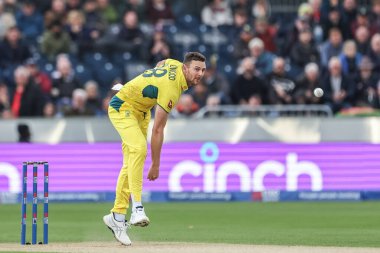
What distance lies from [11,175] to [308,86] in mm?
6591

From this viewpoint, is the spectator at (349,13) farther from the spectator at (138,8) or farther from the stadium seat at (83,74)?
the stadium seat at (83,74)

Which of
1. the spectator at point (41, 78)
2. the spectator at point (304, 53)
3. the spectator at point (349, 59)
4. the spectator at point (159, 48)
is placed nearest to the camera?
the spectator at point (41, 78)

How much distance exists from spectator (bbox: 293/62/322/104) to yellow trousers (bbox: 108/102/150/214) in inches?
407

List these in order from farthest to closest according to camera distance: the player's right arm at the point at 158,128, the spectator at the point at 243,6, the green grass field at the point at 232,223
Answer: the spectator at the point at 243,6
the green grass field at the point at 232,223
the player's right arm at the point at 158,128

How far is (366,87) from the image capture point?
24672 mm

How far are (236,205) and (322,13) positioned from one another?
25.6 feet

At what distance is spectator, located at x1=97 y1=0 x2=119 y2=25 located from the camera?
91.9 feet

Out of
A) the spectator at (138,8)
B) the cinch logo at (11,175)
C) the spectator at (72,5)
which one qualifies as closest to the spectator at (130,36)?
the spectator at (72,5)

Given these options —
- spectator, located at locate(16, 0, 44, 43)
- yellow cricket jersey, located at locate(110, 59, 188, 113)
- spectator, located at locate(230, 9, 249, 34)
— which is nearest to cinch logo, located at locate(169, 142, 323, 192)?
spectator, located at locate(230, 9, 249, 34)

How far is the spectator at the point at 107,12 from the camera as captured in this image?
91.9ft

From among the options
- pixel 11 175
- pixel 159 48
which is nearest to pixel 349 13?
pixel 159 48

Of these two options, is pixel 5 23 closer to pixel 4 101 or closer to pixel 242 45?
pixel 4 101

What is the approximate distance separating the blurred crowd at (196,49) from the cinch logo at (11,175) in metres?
2.10

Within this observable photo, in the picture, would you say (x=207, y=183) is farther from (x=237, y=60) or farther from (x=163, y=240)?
(x=163, y=240)
